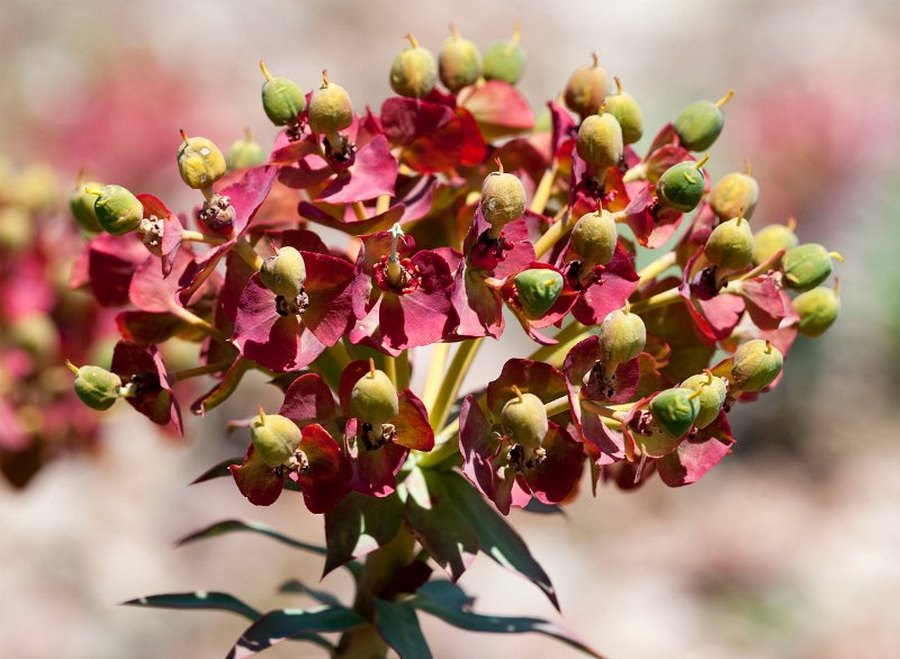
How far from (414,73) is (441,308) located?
36 cm

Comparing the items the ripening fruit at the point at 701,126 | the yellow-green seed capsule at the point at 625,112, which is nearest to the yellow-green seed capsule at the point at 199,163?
the yellow-green seed capsule at the point at 625,112

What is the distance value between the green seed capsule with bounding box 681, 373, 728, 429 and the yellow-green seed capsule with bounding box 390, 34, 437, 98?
1.66ft

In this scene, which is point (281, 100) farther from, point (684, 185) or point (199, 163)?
point (684, 185)

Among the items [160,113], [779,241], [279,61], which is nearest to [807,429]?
[160,113]

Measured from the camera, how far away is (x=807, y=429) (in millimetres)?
6695

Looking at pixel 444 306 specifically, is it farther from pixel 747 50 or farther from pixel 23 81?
pixel 747 50

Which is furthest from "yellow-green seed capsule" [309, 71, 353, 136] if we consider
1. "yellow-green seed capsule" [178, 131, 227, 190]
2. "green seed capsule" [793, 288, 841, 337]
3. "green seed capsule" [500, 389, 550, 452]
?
"green seed capsule" [793, 288, 841, 337]

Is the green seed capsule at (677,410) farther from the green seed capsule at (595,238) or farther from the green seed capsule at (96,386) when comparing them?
the green seed capsule at (96,386)

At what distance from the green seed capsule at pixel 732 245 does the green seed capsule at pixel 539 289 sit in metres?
0.22

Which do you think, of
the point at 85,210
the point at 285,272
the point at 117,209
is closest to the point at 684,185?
the point at 285,272

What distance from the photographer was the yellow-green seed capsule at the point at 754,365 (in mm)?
1129

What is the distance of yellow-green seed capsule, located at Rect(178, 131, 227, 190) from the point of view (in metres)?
1.13

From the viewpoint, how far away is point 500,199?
42.6 inches

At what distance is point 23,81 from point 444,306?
8068 mm
